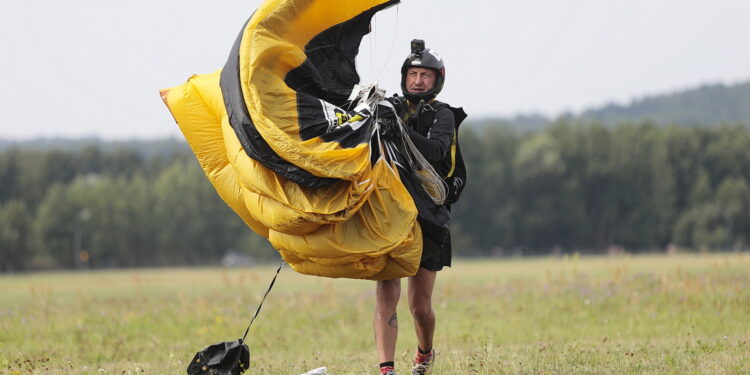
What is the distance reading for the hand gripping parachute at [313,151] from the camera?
6.04m

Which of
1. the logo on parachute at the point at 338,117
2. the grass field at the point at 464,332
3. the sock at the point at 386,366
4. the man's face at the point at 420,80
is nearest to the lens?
the logo on parachute at the point at 338,117

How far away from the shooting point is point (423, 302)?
7027mm

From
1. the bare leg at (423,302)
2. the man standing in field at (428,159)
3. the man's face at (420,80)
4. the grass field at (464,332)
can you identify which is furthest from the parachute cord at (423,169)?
the grass field at (464,332)

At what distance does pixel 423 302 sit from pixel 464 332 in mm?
4927

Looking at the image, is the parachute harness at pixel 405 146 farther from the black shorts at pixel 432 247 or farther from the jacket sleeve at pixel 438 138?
the black shorts at pixel 432 247

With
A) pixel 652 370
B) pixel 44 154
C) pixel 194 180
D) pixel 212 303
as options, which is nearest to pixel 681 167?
pixel 194 180

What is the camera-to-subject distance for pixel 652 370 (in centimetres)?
698

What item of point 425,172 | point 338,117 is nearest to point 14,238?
point 425,172

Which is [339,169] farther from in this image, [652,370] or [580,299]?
[580,299]

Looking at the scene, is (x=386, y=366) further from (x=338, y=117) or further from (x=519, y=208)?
(x=519, y=208)

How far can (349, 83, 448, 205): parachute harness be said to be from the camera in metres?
6.54

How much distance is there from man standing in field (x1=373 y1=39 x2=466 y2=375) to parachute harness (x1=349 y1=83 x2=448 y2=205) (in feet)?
0.41

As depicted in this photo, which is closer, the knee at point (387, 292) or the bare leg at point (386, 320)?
the bare leg at point (386, 320)

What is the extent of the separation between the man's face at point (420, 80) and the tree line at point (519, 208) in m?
86.1
